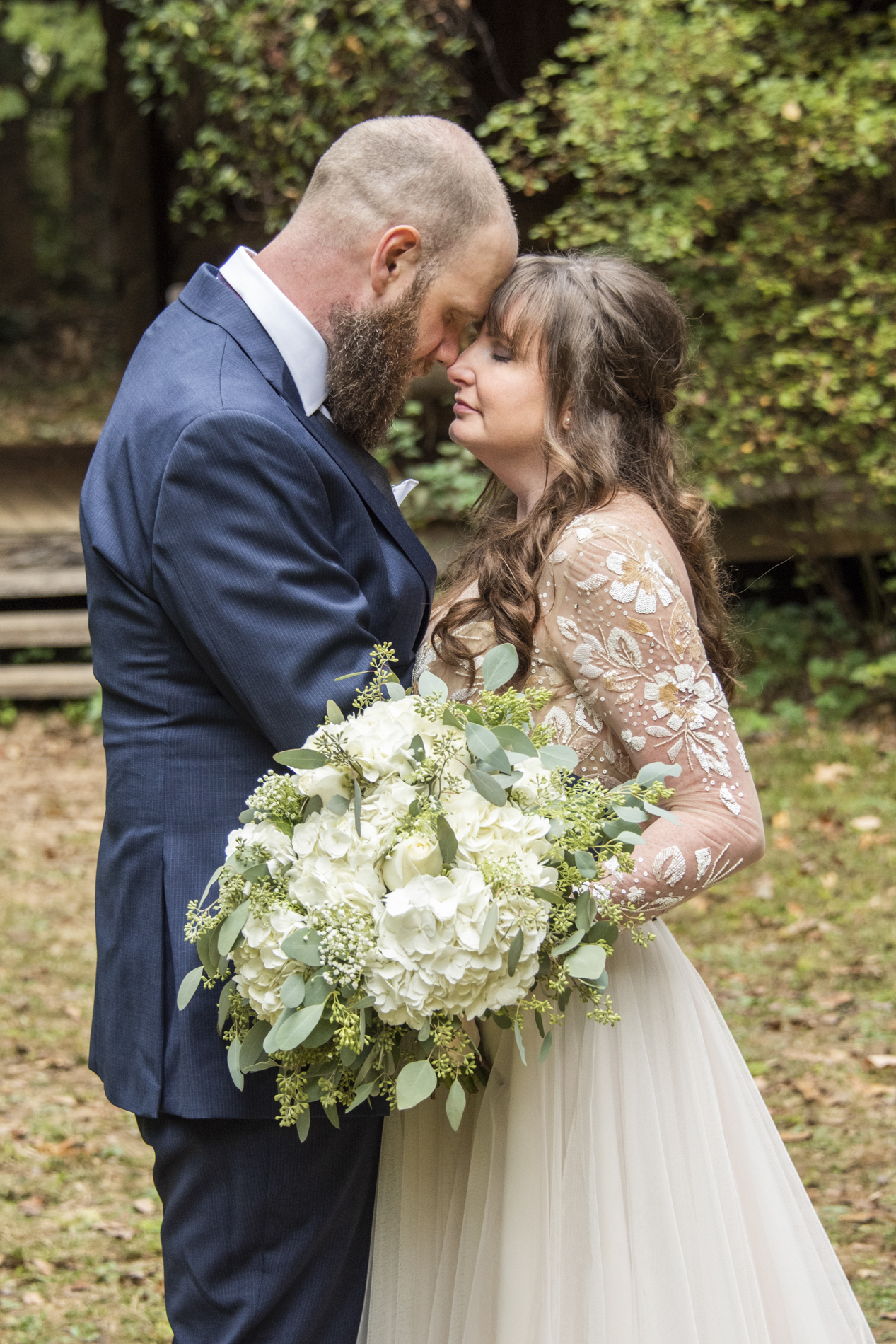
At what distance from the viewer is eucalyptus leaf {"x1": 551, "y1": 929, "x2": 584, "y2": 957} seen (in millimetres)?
1805

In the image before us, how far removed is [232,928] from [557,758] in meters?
0.51

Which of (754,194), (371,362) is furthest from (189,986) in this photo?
(754,194)

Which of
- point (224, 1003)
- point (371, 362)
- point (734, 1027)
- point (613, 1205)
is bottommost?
point (734, 1027)

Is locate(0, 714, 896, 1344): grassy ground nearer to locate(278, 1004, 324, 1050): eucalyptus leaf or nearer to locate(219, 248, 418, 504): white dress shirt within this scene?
locate(278, 1004, 324, 1050): eucalyptus leaf

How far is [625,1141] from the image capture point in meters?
2.20

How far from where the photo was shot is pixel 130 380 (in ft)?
6.91

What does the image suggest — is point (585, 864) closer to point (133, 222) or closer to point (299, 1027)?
point (299, 1027)

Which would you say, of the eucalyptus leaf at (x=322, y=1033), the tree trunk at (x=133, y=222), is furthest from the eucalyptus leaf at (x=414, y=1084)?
the tree trunk at (x=133, y=222)

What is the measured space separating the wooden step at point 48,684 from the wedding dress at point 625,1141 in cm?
666

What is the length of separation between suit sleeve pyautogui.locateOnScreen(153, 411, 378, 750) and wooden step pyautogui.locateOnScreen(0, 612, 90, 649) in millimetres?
6992

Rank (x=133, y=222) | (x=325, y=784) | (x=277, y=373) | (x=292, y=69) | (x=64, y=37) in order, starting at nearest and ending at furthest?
1. (x=325, y=784)
2. (x=277, y=373)
3. (x=292, y=69)
4. (x=133, y=222)
5. (x=64, y=37)

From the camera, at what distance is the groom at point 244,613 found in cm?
192

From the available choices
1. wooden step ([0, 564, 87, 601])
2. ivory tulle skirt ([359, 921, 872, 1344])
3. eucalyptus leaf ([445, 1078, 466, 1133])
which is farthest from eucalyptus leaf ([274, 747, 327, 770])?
wooden step ([0, 564, 87, 601])

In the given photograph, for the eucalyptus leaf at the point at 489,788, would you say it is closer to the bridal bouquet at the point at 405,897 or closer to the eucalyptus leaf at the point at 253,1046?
the bridal bouquet at the point at 405,897
